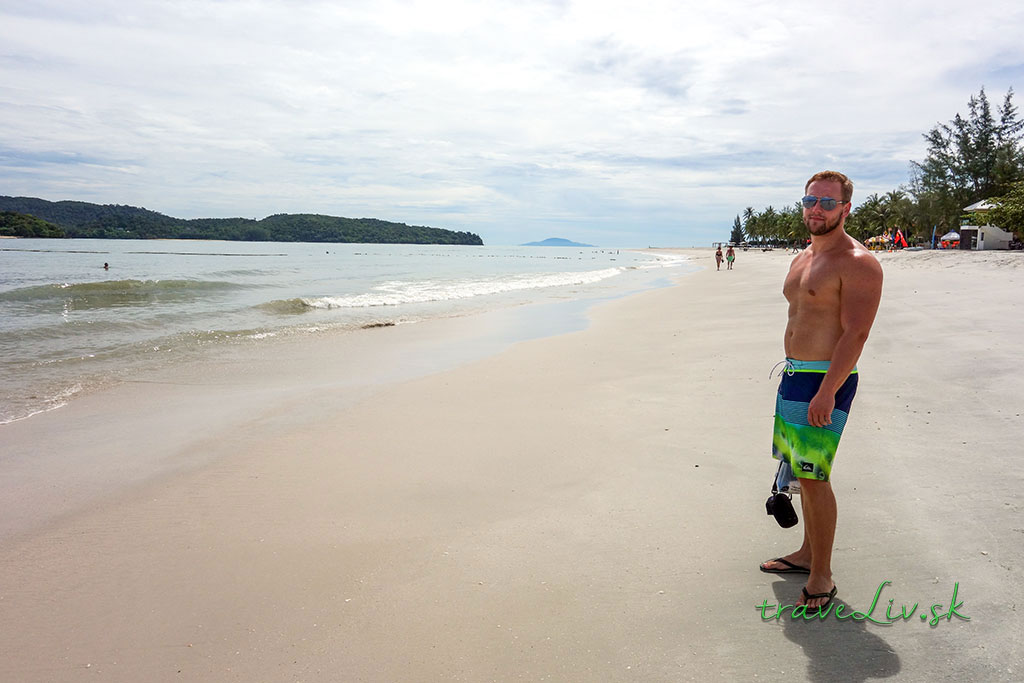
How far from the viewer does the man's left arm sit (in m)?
2.59

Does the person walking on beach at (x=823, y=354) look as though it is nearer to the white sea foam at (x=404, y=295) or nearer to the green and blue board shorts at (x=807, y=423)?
the green and blue board shorts at (x=807, y=423)

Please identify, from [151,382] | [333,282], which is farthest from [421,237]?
[151,382]

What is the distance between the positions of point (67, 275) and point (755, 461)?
35058mm

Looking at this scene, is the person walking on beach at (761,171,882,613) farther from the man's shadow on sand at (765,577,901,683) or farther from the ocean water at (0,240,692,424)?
the ocean water at (0,240,692,424)

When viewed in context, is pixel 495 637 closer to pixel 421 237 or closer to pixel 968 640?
pixel 968 640

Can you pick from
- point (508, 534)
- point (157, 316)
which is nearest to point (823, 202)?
point (508, 534)

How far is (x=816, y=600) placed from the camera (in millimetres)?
2715

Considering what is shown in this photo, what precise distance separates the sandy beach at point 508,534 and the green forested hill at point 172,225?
462 ft

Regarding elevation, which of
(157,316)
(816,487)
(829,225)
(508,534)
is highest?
(829,225)

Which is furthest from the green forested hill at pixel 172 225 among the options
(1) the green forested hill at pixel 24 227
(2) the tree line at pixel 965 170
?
(2) the tree line at pixel 965 170

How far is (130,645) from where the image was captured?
2650 mm

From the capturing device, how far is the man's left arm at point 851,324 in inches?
102

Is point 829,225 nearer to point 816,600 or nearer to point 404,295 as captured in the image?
point 816,600

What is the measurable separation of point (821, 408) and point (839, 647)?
0.94 meters
